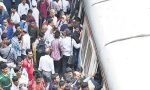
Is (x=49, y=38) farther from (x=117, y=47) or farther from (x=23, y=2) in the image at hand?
(x=117, y=47)

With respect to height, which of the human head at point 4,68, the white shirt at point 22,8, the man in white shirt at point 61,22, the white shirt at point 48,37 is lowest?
the human head at point 4,68

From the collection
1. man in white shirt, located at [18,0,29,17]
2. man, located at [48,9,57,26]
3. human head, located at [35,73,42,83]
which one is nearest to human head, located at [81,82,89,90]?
human head, located at [35,73,42,83]

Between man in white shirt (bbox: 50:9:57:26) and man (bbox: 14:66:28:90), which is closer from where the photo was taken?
man (bbox: 14:66:28:90)

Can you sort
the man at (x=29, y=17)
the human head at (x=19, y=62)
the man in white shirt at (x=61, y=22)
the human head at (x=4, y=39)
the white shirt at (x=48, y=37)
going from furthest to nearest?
the man at (x=29, y=17) → the man in white shirt at (x=61, y=22) → the white shirt at (x=48, y=37) → the human head at (x=4, y=39) → the human head at (x=19, y=62)

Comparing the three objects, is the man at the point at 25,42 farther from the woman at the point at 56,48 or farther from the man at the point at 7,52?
the woman at the point at 56,48

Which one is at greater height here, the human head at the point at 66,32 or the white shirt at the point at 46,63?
the human head at the point at 66,32

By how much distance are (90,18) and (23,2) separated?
4.63 metres

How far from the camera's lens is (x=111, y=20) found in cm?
1288

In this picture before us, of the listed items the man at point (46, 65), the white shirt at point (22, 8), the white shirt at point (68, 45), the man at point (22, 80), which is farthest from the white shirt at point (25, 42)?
the white shirt at point (22, 8)

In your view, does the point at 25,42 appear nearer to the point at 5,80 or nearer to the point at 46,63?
the point at 46,63

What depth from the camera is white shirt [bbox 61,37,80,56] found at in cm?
1577

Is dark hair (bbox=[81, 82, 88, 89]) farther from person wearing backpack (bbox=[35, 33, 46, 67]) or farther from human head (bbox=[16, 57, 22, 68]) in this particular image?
person wearing backpack (bbox=[35, 33, 46, 67])

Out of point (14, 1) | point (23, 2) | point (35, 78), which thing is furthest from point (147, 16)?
point (14, 1)

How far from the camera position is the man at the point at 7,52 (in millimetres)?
15180
